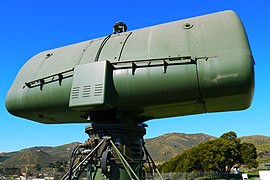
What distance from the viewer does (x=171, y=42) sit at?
254 inches

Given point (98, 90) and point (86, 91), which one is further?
point (86, 91)

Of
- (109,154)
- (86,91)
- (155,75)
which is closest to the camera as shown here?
(155,75)

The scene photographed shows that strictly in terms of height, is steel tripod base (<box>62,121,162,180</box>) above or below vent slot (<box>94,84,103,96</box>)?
below

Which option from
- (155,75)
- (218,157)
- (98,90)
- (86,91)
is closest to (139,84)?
(155,75)

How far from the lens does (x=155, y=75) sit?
6.18 meters

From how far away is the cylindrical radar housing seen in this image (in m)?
5.87

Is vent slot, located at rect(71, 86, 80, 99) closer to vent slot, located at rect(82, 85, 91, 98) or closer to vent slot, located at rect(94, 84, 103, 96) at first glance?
vent slot, located at rect(82, 85, 91, 98)

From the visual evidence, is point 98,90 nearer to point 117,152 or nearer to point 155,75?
point 155,75

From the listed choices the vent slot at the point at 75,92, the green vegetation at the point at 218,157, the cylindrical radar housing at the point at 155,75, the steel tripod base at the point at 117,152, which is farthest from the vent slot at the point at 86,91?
the green vegetation at the point at 218,157

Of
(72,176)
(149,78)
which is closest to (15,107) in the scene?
(72,176)

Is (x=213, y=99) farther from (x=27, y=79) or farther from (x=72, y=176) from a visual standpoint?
(x=27, y=79)

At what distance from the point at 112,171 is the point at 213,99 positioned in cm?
277

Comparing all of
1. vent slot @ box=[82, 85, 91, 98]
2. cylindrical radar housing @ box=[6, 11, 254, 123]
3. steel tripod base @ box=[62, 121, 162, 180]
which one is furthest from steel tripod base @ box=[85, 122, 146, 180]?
vent slot @ box=[82, 85, 91, 98]

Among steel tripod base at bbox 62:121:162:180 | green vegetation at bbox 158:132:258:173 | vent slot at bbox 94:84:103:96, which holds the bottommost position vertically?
steel tripod base at bbox 62:121:162:180
